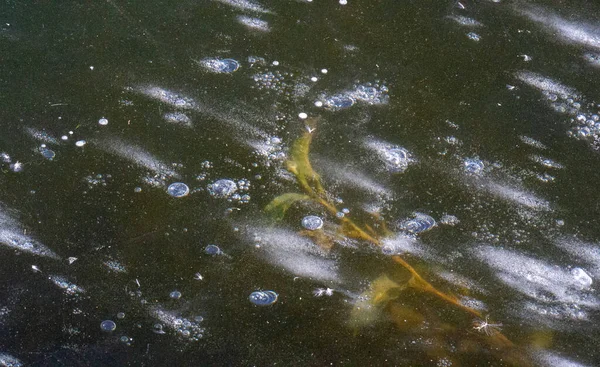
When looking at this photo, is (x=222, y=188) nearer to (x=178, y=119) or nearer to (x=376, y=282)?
(x=178, y=119)

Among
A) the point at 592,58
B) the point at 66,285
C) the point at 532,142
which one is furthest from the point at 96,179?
the point at 592,58

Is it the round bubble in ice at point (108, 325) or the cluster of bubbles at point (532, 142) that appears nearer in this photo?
the round bubble in ice at point (108, 325)

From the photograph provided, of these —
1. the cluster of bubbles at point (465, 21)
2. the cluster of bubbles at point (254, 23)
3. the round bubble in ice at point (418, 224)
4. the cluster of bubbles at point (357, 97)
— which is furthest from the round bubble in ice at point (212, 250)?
the cluster of bubbles at point (465, 21)

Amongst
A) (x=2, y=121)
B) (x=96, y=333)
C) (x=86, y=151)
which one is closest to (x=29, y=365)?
(x=96, y=333)

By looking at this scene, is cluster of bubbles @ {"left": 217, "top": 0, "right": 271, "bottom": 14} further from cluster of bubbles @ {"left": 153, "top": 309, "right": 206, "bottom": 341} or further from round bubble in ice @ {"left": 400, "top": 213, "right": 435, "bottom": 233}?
cluster of bubbles @ {"left": 153, "top": 309, "right": 206, "bottom": 341}

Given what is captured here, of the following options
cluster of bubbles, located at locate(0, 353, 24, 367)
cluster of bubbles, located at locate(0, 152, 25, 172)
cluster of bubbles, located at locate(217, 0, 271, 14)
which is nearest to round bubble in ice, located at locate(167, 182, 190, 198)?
cluster of bubbles, located at locate(0, 152, 25, 172)

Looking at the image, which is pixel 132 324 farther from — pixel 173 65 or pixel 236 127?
pixel 173 65

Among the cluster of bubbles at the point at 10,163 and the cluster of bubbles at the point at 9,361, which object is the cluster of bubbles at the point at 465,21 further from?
the cluster of bubbles at the point at 9,361
